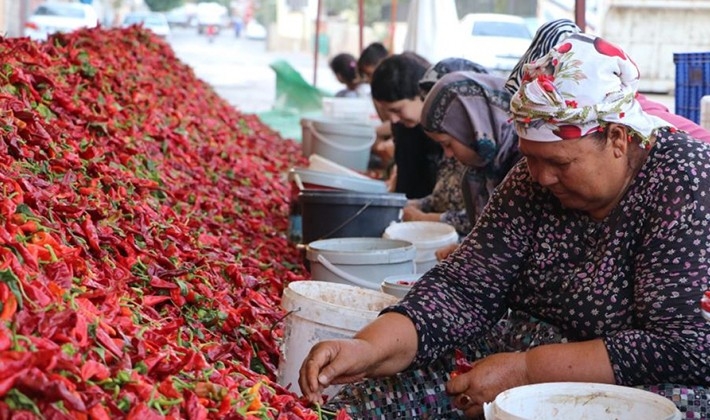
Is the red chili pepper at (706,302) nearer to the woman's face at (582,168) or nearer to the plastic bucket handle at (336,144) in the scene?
the woman's face at (582,168)

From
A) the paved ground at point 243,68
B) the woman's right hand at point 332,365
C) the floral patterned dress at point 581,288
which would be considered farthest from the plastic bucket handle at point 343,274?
the paved ground at point 243,68

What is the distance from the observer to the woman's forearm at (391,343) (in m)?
2.65

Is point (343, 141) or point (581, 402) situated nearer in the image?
point (581, 402)

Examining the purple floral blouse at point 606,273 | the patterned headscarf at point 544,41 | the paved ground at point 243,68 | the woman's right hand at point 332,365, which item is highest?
the patterned headscarf at point 544,41

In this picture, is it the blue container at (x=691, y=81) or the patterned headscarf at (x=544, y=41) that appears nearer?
the patterned headscarf at (x=544, y=41)

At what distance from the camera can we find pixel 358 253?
160 inches

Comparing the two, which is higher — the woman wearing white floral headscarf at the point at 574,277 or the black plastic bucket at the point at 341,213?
the woman wearing white floral headscarf at the point at 574,277

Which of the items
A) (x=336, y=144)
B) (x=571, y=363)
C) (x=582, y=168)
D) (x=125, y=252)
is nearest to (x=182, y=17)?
(x=336, y=144)

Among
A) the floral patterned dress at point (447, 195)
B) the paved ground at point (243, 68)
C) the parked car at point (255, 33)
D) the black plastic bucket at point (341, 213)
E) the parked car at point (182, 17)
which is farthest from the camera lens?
the parked car at point (182, 17)

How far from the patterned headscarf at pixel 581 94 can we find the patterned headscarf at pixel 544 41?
2.51 feet

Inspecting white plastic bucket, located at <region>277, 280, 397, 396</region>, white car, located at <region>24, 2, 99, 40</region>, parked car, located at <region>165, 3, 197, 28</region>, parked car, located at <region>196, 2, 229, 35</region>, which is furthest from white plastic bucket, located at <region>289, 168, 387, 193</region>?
parked car, located at <region>165, 3, 197, 28</region>

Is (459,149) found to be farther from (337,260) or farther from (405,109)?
(405,109)

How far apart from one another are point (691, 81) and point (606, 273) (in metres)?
2.76

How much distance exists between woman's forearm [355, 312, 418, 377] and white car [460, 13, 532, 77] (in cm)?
997
